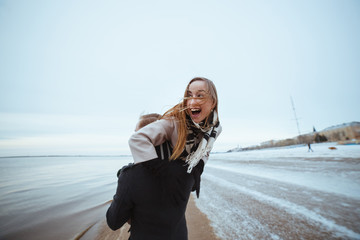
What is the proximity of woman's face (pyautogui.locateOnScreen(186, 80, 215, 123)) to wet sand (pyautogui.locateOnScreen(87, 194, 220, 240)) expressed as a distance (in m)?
2.90

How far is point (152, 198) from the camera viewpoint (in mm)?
1009

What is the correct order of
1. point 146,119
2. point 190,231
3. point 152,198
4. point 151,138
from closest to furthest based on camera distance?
1. point 151,138
2. point 152,198
3. point 146,119
4. point 190,231

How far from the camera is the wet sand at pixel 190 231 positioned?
2975mm

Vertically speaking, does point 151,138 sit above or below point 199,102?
below

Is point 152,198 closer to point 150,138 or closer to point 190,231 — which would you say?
point 150,138

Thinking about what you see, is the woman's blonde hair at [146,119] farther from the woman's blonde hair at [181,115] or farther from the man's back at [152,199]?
the man's back at [152,199]

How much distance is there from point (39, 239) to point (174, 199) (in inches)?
183

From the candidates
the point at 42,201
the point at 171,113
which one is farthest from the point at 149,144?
the point at 42,201

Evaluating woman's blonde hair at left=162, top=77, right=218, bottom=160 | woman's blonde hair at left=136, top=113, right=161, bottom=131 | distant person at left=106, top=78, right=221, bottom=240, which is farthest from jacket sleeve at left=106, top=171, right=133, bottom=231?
woman's blonde hair at left=136, top=113, right=161, bottom=131

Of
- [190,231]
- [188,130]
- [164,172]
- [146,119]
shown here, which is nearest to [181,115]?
[188,130]

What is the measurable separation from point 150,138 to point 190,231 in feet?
10.6

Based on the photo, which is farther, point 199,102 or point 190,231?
point 190,231

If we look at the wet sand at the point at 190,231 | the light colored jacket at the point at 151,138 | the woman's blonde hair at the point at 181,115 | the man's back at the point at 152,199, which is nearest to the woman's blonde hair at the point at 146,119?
the woman's blonde hair at the point at 181,115

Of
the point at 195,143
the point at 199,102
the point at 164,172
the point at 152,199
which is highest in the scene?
the point at 199,102
